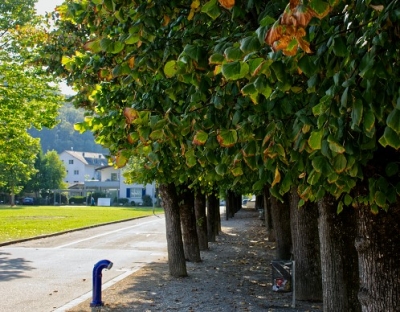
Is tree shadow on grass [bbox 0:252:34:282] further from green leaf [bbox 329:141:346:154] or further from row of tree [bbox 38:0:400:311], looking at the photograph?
green leaf [bbox 329:141:346:154]

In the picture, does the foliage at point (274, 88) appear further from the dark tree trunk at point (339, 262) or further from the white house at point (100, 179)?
the white house at point (100, 179)

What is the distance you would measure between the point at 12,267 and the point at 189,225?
504 cm

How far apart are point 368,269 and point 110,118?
12.8 ft

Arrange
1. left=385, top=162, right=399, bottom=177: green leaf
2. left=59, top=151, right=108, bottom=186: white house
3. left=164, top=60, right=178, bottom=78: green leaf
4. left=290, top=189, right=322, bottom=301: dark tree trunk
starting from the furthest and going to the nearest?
left=59, top=151, right=108, bottom=186: white house, left=290, top=189, right=322, bottom=301: dark tree trunk, left=385, top=162, right=399, bottom=177: green leaf, left=164, top=60, right=178, bottom=78: green leaf

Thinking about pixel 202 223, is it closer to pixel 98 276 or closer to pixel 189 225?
pixel 189 225

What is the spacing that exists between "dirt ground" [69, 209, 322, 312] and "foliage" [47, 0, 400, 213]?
4.92 m

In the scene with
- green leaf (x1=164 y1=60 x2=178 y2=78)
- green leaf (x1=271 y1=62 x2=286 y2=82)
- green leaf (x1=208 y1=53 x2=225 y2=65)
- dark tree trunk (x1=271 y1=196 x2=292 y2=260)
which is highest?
green leaf (x1=164 y1=60 x2=178 y2=78)

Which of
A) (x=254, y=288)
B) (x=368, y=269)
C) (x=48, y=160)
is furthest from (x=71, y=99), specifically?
(x=48, y=160)

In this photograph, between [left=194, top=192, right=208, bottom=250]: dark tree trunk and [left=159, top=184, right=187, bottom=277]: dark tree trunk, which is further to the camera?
[left=194, top=192, right=208, bottom=250]: dark tree trunk

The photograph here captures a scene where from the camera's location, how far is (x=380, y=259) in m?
5.29

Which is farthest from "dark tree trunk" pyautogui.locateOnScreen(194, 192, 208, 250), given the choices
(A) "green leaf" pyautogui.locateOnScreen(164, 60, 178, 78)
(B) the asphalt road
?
→ (A) "green leaf" pyautogui.locateOnScreen(164, 60, 178, 78)

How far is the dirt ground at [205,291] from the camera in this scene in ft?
36.1

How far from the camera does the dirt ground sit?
36.1ft

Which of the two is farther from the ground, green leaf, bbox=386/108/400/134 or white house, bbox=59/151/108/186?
white house, bbox=59/151/108/186
